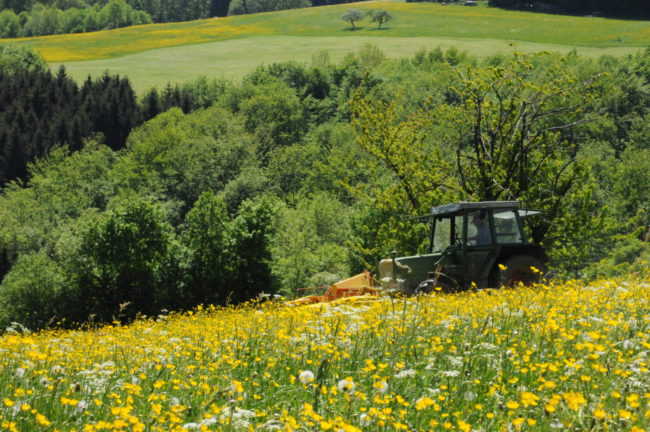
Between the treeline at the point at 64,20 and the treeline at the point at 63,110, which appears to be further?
the treeline at the point at 64,20

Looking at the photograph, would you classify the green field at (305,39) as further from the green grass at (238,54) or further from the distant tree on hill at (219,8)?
the distant tree on hill at (219,8)

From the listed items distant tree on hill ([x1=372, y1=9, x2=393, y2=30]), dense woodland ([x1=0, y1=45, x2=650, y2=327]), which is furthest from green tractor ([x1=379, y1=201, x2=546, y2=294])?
distant tree on hill ([x1=372, y1=9, x2=393, y2=30])

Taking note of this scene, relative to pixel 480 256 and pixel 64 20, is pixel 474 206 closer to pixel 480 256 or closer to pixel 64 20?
pixel 480 256

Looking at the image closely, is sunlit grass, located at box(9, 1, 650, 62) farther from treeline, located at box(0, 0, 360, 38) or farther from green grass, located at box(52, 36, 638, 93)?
treeline, located at box(0, 0, 360, 38)

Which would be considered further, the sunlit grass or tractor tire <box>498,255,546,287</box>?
the sunlit grass

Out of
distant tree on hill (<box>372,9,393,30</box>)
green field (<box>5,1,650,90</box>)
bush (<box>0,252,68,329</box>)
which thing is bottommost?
bush (<box>0,252,68,329</box>)

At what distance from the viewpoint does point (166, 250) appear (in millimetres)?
46781

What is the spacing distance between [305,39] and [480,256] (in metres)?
121

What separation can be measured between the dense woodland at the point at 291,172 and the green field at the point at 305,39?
737 cm

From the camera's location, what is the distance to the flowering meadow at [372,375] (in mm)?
4453

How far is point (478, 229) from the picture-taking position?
16.0m

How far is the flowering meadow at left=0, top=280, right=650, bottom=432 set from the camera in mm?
4453

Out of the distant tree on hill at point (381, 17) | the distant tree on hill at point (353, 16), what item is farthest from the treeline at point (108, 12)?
the distant tree on hill at point (381, 17)

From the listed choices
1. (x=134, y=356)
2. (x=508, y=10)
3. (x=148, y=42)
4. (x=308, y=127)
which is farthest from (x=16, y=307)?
(x=508, y=10)
